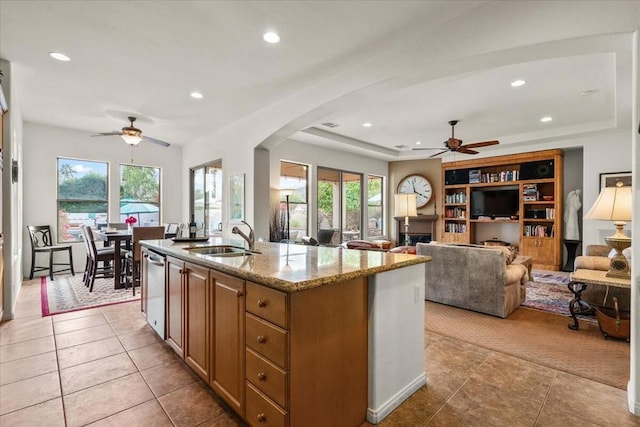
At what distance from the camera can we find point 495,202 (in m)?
7.51

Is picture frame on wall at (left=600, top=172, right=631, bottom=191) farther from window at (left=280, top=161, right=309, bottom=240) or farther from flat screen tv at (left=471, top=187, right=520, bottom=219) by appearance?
window at (left=280, top=161, right=309, bottom=240)

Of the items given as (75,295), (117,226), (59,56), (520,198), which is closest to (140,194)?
(117,226)

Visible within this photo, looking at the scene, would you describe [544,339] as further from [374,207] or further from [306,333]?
[374,207]

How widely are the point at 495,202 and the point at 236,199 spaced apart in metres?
5.95

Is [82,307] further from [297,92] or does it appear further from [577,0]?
[577,0]

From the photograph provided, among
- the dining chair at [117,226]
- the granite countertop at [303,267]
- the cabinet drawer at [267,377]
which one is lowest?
the cabinet drawer at [267,377]

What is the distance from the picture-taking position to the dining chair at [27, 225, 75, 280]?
5336 millimetres

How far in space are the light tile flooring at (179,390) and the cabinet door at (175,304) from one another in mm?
191

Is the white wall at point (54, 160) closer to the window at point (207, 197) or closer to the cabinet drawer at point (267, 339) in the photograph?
the window at point (207, 197)

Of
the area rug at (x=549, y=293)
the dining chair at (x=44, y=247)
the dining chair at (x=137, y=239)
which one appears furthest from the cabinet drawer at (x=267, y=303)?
the dining chair at (x=44, y=247)

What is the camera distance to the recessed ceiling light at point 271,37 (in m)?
2.89

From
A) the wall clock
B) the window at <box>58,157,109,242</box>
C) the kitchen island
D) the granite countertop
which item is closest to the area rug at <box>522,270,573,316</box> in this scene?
the kitchen island

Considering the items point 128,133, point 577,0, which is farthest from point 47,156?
point 577,0

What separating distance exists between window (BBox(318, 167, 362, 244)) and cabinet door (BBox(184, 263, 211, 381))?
5.15m
